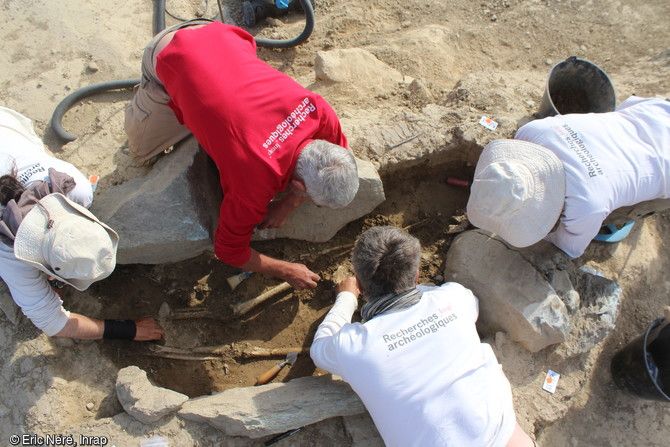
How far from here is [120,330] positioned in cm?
328

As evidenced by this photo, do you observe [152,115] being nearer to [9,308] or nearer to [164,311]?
[164,311]

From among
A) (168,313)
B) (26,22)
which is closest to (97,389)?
(168,313)

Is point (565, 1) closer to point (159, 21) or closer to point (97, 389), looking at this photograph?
point (159, 21)

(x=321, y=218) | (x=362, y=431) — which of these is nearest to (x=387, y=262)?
(x=362, y=431)

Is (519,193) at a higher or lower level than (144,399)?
higher

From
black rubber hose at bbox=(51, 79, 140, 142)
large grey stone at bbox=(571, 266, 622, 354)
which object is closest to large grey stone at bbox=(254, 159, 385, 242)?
large grey stone at bbox=(571, 266, 622, 354)

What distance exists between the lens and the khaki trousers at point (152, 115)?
330 centimetres

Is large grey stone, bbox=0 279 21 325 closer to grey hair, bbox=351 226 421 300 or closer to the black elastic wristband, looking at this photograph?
the black elastic wristband

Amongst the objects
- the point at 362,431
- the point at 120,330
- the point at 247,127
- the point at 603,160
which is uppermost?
the point at 247,127

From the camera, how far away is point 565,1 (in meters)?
5.58

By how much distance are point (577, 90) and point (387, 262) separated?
9.11 feet

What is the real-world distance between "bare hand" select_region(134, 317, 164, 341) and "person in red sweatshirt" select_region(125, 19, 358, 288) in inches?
32.6

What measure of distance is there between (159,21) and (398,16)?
2631mm

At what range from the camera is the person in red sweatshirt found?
2730 millimetres
